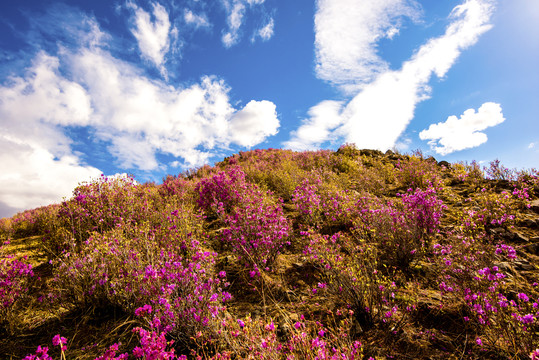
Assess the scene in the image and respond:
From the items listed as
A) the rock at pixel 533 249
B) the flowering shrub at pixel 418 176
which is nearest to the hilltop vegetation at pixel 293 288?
the rock at pixel 533 249

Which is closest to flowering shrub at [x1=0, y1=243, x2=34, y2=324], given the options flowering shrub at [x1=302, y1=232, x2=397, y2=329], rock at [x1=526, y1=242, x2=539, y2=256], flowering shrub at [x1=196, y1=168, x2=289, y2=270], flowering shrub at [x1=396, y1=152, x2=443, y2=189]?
flowering shrub at [x1=196, y1=168, x2=289, y2=270]

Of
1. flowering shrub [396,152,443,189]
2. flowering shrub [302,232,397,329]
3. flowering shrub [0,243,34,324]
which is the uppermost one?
flowering shrub [396,152,443,189]

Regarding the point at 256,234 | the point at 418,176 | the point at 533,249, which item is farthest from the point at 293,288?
the point at 418,176

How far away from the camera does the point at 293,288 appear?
12.7 feet

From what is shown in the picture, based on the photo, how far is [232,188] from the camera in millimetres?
6914

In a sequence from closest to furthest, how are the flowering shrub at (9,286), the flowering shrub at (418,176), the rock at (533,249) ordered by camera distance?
the flowering shrub at (9,286) < the rock at (533,249) < the flowering shrub at (418,176)

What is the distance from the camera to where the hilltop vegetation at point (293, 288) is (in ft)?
8.59

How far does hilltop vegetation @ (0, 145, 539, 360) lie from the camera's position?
2617 mm

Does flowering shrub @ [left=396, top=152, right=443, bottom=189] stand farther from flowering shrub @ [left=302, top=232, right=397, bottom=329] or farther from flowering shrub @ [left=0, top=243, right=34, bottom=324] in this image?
flowering shrub @ [left=0, top=243, right=34, bottom=324]

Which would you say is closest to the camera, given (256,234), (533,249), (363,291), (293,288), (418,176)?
(363,291)

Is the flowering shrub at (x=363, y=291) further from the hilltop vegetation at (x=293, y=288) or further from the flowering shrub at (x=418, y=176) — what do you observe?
the flowering shrub at (x=418, y=176)

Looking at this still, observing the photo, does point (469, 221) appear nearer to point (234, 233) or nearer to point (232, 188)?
point (234, 233)

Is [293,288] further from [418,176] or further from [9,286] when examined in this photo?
[418,176]

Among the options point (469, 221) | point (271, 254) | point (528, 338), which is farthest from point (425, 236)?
point (271, 254)
